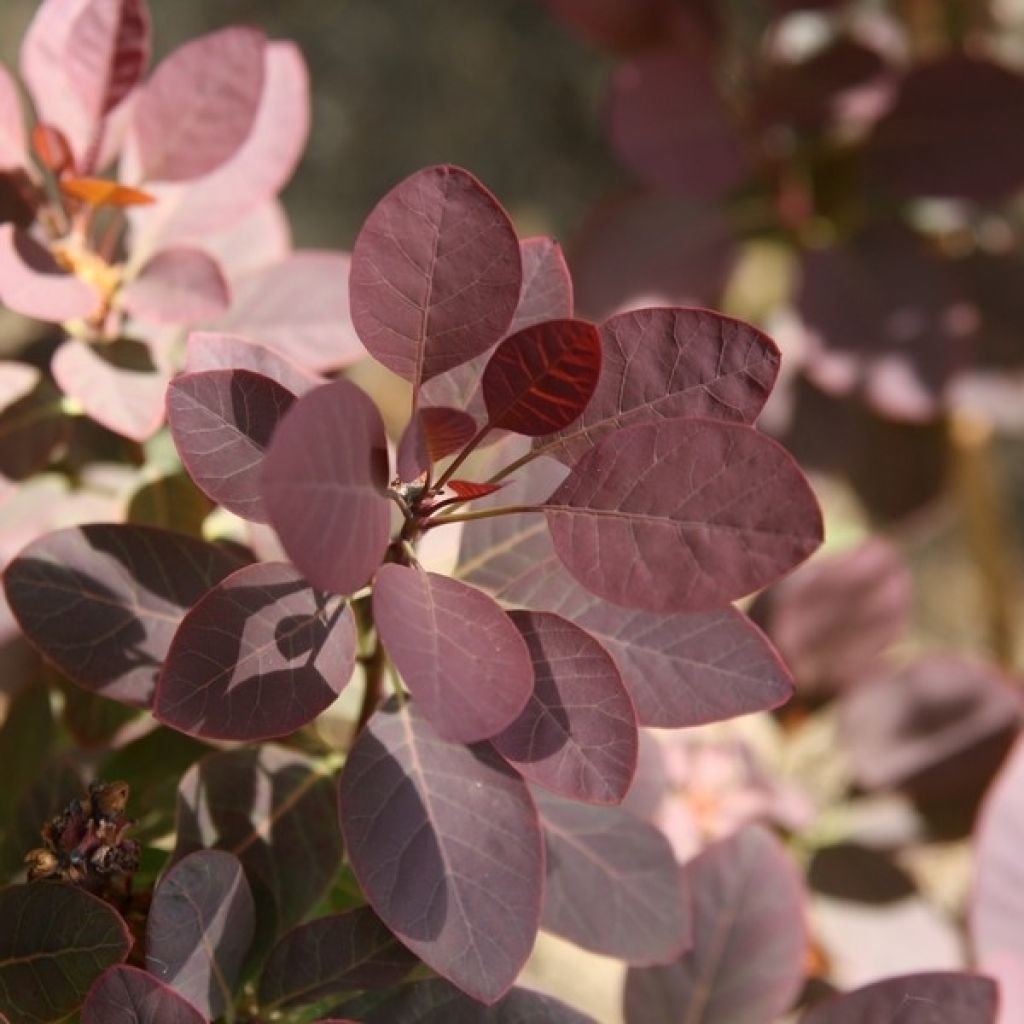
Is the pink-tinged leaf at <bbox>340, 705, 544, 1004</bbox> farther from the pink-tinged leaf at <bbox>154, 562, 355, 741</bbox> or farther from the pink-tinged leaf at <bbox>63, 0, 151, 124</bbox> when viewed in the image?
the pink-tinged leaf at <bbox>63, 0, 151, 124</bbox>

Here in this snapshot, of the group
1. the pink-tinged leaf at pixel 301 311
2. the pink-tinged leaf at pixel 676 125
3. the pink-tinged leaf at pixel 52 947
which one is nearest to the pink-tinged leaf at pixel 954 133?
the pink-tinged leaf at pixel 676 125

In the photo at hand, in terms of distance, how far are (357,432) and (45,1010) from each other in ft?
1.06

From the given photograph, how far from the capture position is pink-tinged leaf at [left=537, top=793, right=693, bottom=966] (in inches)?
26.2

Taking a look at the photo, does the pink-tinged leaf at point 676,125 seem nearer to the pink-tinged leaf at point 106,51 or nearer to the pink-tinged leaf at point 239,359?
the pink-tinged leaf at point 106,51

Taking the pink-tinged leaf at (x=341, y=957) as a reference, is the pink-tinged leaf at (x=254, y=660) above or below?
above

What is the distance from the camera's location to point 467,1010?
2.01 ft

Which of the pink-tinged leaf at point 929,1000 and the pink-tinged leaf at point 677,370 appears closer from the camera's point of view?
the pink-tinged leaf at point 677,370

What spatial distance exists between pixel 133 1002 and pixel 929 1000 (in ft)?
1.28

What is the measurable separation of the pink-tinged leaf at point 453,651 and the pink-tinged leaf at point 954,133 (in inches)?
36.3

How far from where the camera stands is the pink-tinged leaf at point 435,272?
1.74 ft

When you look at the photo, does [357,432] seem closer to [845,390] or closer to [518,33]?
[845,390]

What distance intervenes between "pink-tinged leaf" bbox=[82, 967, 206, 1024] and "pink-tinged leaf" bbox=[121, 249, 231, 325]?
364 millimetres

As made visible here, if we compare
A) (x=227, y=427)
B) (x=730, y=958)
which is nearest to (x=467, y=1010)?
(x=730, y=958)

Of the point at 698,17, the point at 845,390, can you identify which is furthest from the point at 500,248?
the point at 698,17
